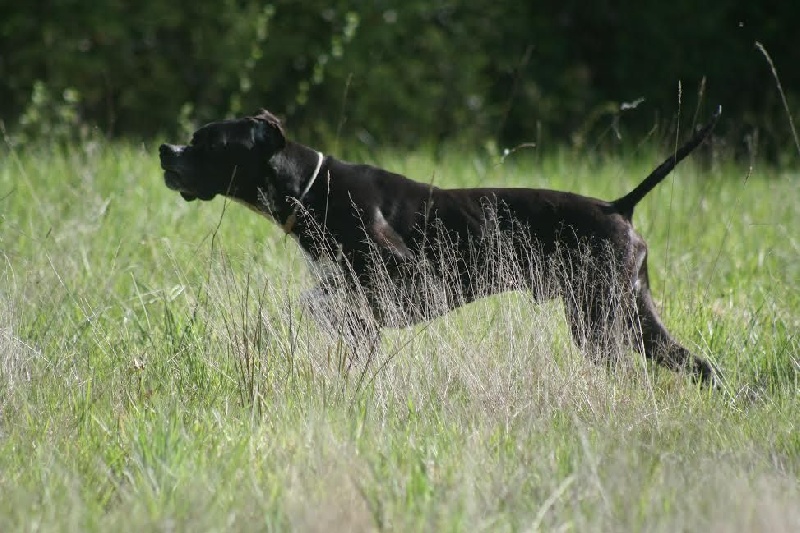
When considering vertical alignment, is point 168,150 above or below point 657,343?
above

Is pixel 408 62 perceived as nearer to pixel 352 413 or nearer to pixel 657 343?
pixel 657 343

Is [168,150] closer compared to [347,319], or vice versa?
[347,319]

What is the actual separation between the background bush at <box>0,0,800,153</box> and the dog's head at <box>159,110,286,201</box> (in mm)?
5756

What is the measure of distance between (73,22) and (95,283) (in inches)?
252

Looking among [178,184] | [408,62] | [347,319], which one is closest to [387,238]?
[347,319]

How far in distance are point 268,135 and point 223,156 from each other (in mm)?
243

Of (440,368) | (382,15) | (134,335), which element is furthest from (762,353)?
(382,15)

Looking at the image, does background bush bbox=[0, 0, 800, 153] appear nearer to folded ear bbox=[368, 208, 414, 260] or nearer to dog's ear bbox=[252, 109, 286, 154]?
dog's ear bbox=[252, 109, 286, 154]

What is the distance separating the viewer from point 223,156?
5.41 meters

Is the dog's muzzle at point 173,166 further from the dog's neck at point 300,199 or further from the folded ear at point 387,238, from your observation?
the folded ear at point 387,238

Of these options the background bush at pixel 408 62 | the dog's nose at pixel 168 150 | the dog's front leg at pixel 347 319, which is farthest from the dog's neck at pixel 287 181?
the background bush at pixel 408 62

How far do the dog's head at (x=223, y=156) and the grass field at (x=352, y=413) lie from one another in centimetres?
37

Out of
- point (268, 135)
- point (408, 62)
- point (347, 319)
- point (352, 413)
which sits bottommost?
point (352, 413)

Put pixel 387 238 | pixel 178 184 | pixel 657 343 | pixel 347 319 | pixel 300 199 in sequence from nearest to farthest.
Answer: pixel 347 319
pixel 657 343
pixel 387 238
pixel 300 199
pixel 178 184
